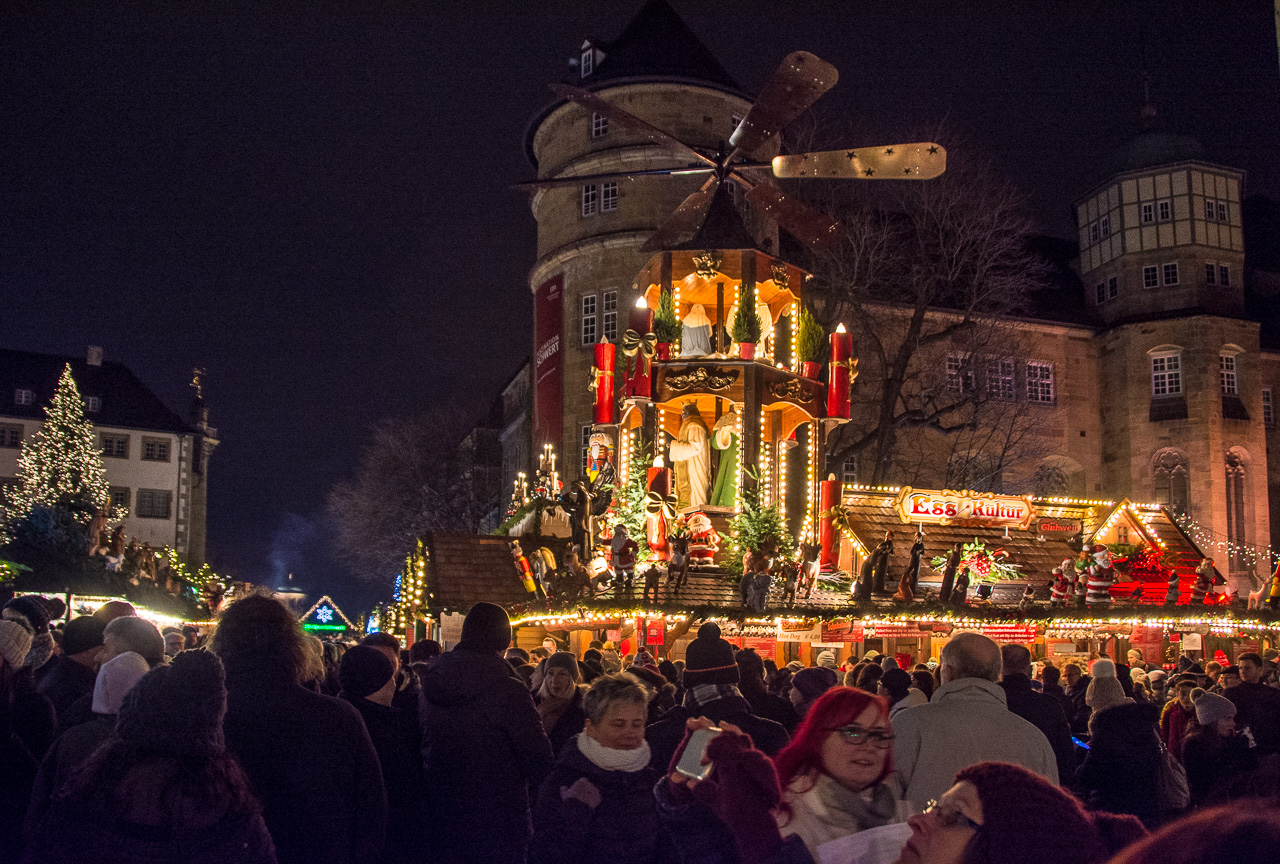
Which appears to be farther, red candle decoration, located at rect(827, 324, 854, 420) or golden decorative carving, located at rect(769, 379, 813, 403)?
red candle decoration, located at rect(827, 324, 854, 420)

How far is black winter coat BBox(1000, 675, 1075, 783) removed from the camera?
7051 millimetres

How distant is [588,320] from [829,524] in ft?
49.9

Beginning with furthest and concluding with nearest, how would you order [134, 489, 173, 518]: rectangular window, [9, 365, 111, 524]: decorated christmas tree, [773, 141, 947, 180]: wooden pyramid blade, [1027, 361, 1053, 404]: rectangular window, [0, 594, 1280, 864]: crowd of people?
[134, 489, 173, 518]: rectangular window → [9, 365, 111, 524]: decorated christmas tree → [1027, 361, 1053, 404]: rectangular window → [773, 141, 947, 180]: wooden pyramid blade → [0, 594, 1280, 864]: crowd of people

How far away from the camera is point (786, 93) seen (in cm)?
2188

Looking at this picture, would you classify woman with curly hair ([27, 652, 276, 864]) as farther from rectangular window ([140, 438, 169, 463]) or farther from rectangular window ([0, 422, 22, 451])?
rectangular window ([140, 438, 169, 463])

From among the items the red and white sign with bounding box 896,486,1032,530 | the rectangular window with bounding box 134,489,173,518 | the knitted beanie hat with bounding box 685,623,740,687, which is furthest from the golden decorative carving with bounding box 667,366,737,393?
the rectangular window with bounding box 134,489,173,518

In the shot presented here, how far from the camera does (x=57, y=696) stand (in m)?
6.03

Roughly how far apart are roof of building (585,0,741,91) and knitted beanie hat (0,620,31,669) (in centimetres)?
3216

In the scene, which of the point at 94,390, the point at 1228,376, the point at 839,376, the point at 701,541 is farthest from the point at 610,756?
the point at 94,390

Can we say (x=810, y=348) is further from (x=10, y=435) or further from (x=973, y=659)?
(x=10, y=435)

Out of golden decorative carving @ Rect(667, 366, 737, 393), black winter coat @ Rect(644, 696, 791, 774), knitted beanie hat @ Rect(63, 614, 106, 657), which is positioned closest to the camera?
black winter coat @ Rect(644, 696, 791, 774)

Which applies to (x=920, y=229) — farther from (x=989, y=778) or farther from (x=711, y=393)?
(x=989, y=778)

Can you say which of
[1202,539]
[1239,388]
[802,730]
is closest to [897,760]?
[802,730]

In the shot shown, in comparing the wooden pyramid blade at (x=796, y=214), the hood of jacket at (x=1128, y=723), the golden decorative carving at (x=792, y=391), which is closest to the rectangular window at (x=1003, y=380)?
the wooden pyramid blade at (x=796, y=214)
